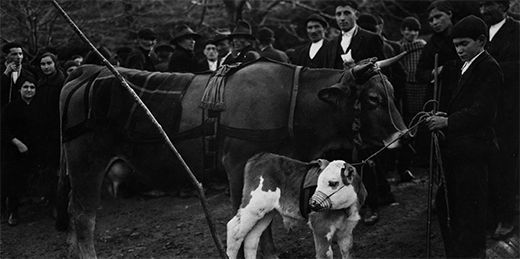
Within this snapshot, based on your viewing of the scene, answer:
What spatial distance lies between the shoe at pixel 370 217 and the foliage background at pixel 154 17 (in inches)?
137

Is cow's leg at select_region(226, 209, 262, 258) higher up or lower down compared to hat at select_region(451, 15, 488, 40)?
lower down

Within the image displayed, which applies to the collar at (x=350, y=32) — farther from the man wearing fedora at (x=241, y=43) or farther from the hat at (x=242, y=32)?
the hat at (x=242, y=32)

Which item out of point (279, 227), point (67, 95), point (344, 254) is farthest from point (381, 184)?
point (67, 95)

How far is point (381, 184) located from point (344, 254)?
275 centimetres

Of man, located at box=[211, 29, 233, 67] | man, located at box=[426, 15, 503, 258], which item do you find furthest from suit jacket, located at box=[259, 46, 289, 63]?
man, located at box=[426, 15, 503, 258]

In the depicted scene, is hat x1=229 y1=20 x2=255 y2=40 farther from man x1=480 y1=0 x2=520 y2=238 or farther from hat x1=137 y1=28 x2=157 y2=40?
man x1=480 y1=0 x2=520 y2=238

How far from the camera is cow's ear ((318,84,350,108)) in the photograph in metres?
5.46

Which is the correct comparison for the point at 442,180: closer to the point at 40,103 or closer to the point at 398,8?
the point at 40,103

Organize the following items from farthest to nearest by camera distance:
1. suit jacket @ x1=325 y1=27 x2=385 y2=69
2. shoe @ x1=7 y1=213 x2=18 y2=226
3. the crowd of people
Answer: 1. shoe @ x1=7 y1=213 x2=18 y2=226
2. suit jacket @ x1=325 y1=27 x2=385 y2=69
3. the crowd of people

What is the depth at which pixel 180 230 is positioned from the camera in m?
7.66

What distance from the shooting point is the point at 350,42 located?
7066mm

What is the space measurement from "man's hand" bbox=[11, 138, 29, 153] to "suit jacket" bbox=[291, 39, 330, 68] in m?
4.20

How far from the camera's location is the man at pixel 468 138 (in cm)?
527

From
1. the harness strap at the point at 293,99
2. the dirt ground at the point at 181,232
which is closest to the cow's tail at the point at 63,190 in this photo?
the dirt ground at the point at 181,232
